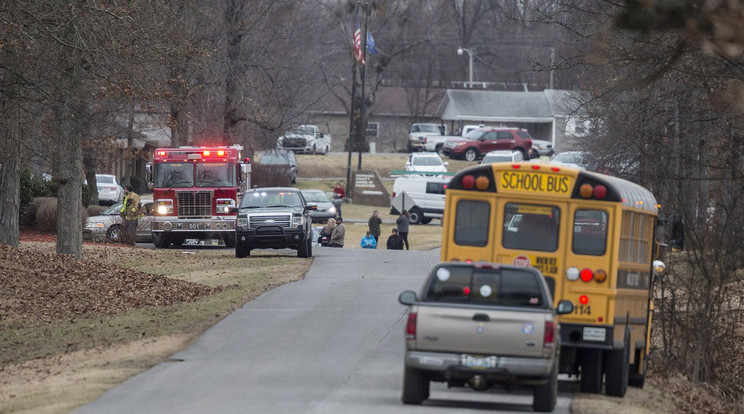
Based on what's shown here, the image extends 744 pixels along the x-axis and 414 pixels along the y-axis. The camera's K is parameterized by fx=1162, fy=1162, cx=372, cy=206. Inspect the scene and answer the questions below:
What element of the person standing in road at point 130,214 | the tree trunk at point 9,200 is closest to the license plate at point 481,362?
the tree trunk at point 9,200

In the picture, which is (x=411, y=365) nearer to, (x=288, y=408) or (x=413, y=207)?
(x=288, y=408)

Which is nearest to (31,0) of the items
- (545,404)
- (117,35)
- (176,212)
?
(117,35)

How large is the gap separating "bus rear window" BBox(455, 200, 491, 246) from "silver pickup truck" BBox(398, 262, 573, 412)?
6.14 feet

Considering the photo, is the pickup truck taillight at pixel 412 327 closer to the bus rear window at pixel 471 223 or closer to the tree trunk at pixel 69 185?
the bus rear window at pixel 471 223

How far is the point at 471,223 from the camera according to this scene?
13938 mm

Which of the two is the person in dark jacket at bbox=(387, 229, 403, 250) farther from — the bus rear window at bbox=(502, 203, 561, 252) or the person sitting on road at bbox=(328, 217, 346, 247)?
the bus rear window at bbox=(502, 203, 561, 252)

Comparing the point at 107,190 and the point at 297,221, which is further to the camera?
the point at 107,190

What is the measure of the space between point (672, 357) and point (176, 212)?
18260 millimetres

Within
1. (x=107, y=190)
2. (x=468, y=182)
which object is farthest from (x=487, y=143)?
(x=468, y=182)

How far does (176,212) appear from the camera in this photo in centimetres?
3500

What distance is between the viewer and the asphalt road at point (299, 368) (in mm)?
12070

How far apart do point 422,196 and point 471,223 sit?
41.7m

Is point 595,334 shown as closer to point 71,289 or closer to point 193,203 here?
point 71,289

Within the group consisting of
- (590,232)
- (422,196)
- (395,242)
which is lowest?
(395,242)
